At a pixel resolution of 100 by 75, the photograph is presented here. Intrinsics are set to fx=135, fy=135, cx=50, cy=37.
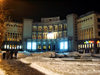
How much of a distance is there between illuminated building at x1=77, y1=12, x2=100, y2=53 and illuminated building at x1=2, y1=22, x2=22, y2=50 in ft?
109

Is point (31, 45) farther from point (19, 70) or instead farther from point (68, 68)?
point (19, 70)

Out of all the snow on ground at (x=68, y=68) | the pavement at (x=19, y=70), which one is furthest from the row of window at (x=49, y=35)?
the pavement at (x=19, y=70)

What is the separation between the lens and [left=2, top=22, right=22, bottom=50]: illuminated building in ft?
242

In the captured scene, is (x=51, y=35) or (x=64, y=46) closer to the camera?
(x=64, y=46)

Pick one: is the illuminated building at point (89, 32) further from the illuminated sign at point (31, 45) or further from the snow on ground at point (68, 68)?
the snow on ground at point (68, 68)

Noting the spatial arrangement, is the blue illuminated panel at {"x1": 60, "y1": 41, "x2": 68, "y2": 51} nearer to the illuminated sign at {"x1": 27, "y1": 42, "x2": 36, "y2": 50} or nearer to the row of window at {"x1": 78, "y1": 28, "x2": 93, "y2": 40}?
the row of window at {"x1": 78, "y1": 28, "x2": 93, "y2": 40}

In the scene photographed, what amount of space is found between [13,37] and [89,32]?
1623 inches

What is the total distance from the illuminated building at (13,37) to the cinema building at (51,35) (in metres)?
3.65

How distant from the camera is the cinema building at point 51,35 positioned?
66.9m

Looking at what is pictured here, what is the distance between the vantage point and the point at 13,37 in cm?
7538

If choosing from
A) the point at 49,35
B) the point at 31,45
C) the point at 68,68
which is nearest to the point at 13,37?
the point at 31,45

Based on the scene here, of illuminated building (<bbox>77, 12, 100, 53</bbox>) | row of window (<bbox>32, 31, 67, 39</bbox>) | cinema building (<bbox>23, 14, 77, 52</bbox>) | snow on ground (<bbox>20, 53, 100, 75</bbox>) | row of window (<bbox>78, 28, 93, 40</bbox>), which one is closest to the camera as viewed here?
snow on ground (<bbox>20, 53, 100, 75</bbox>)

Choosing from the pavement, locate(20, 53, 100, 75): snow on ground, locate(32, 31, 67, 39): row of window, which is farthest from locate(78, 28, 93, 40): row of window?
the pavement

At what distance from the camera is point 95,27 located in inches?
2154
